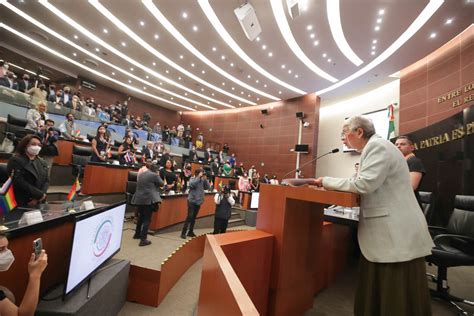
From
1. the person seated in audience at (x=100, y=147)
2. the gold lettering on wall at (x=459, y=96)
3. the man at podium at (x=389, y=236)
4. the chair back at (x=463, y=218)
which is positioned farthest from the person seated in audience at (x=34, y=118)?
the gold lettering on wall at (x=459, y=96)

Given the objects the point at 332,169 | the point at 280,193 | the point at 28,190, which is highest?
the point at 332,169

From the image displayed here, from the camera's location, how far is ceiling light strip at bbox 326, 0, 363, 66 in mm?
5647

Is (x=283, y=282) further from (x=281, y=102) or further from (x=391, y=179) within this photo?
(x=281, y=102)

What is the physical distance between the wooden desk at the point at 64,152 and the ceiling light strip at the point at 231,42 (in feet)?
16.1

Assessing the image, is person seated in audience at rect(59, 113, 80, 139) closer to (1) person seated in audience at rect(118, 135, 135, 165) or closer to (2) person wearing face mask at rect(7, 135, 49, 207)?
(1) person seated in audience at rect(118, 135, 135, 165)

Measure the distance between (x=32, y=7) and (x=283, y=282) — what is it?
1019cm

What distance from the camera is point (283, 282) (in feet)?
5.61

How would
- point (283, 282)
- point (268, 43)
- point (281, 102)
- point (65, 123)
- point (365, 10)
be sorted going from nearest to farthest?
point (283, 282), point (365, 10), point (65, 123), point (268, 43), point (281, 102)

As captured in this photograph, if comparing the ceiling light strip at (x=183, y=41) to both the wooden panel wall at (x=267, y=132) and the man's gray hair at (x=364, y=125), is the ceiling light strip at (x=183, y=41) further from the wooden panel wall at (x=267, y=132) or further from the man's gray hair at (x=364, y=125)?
the man's gray hair at (x=364, y=125)

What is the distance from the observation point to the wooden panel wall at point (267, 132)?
11508 millimetres

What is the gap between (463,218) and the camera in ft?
8.20

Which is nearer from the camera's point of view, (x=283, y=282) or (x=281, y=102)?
(x=283, y=282)


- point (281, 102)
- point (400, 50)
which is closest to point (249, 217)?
point (400, 50)

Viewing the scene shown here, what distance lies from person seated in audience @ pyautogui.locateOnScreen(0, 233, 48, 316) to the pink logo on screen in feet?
1.97
